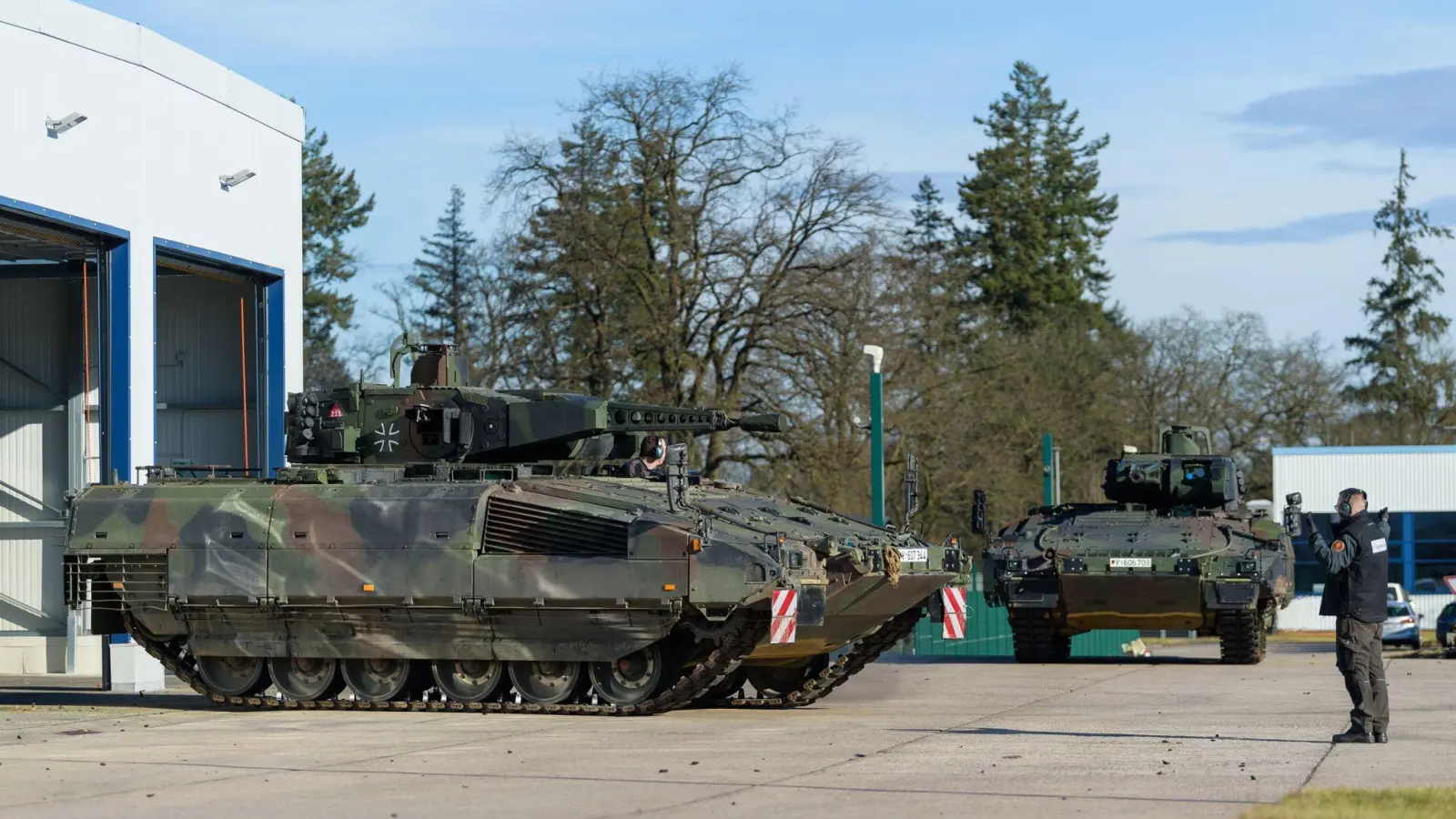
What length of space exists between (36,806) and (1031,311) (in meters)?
65.4

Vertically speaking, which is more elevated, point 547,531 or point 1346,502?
point 1346,502

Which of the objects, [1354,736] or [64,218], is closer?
[1354,736]

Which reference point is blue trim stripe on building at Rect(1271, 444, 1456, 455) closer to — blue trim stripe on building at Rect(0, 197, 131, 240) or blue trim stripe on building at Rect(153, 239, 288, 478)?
blue trim stripe on building at Rect(153, 239, 288, 478)

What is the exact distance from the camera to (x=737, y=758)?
41.0 ft

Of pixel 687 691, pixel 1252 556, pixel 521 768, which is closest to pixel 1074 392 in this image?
pixel 1252 556

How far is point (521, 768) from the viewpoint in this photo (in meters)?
11.8

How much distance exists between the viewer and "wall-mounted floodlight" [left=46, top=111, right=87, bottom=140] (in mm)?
20562

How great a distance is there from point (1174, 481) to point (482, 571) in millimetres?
12743

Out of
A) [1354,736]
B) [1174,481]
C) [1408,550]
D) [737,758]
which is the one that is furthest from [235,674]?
[1408,550]

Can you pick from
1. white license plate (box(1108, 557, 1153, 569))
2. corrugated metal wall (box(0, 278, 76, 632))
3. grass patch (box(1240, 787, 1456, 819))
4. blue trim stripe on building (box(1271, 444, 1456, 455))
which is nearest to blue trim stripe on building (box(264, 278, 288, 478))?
corrugated metal wall (box(0, 278, 76, 632))

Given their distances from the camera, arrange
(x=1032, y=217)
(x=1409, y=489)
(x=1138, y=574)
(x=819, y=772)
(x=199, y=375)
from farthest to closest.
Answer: (x=1032, y=217)
(x=1409, y=489)
(x=199, y=375)
(x=1138, y=574)
(x=819, y=772)

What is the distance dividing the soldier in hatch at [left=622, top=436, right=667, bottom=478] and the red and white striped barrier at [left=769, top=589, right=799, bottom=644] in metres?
2.85

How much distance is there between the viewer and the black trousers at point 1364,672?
13.2m

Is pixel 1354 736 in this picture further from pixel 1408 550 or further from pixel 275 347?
pixel 1408 550
